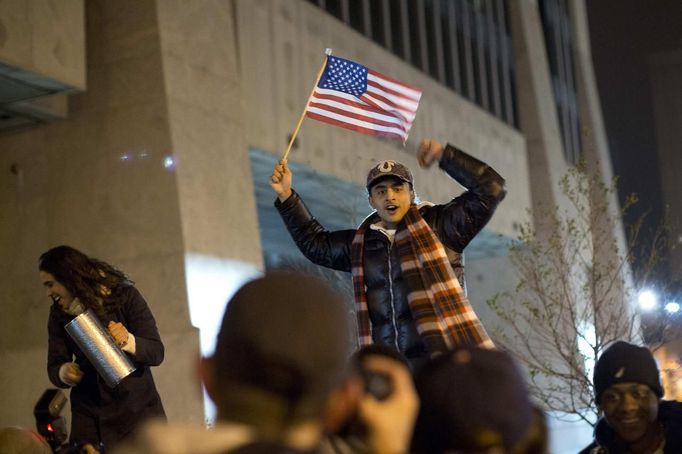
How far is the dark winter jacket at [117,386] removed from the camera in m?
6.07

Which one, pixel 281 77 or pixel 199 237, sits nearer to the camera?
pixel 199 237

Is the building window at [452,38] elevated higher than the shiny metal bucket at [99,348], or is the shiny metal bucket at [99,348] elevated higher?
the building window at [452,38]

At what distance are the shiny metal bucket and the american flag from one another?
1.99 m

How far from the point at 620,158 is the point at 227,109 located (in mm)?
22911

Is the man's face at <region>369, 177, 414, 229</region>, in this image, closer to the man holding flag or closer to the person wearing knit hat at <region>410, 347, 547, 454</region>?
the man holding flag

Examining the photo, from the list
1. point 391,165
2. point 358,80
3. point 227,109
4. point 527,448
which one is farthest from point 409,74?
point 527,448

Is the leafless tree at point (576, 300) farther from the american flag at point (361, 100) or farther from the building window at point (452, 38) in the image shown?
the building window at point (452, 38)

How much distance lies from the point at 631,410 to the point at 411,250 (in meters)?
1.46

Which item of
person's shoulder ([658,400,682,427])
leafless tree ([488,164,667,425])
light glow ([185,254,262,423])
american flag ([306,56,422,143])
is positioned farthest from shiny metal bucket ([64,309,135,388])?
light glow ([185,254,262,423])

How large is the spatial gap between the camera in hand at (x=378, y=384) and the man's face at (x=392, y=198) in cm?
310

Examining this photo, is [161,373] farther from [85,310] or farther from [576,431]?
[576,431]

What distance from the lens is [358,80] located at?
7215 millimetres

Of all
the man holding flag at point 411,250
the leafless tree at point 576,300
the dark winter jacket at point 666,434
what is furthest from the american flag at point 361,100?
the leafless tree at point 576,300

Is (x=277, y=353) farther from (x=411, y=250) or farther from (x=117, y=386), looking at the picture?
(x=117, y=386)
